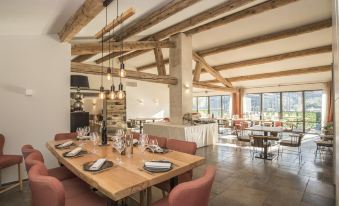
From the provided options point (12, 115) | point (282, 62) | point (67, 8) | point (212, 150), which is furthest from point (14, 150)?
point (282, 62)

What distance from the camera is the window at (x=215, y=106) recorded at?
1316cm

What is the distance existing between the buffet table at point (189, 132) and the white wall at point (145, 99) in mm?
3529

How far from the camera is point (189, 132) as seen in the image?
5855 millimetres

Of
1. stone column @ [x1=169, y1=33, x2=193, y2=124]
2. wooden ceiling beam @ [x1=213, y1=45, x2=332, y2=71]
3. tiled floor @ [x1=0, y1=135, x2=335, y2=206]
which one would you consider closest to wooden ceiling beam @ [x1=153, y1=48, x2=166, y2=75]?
stone column @ [x1=169, y1=33, x2=193, y2=124]

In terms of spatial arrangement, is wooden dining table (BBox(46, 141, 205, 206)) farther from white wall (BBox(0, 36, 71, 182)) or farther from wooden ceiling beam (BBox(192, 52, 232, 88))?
wooden ceiling beam (BBox(192, 52, 232, 88))

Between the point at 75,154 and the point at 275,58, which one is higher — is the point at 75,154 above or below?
below

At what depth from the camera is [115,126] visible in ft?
31.8

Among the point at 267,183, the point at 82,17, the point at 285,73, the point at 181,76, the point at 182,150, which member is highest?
the point at 285,73

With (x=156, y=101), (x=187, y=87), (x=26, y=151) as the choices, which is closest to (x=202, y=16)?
(x=187, y=87)

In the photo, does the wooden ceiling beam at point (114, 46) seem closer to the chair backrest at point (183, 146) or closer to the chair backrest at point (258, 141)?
the chair backrest at point (183, 146)

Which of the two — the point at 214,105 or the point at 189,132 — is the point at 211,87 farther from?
the point at 189,132

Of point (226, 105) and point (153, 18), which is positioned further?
point (226, 105)

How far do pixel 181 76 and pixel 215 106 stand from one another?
7289mm

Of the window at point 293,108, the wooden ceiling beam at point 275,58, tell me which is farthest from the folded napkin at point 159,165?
the window at point 293,108
